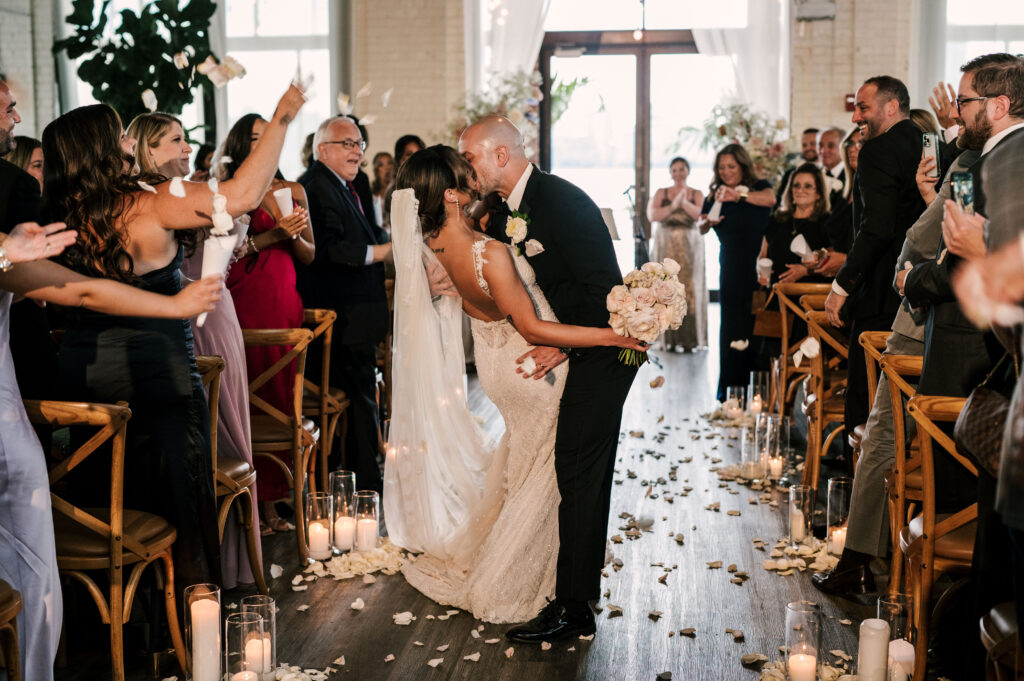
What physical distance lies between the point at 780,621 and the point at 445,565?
131 cm

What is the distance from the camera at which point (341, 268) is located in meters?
5.15

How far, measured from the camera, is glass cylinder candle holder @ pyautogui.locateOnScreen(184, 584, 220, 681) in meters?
2.85

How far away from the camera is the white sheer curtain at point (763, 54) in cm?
1135

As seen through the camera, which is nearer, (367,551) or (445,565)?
(445,565)

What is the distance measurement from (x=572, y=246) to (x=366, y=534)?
5.56 ft

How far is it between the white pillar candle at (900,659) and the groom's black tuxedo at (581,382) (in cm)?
100

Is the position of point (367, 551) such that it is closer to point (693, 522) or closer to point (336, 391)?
point (336, 391)

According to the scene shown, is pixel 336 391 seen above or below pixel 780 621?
above

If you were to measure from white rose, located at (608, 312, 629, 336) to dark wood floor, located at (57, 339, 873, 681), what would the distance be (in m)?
1.09

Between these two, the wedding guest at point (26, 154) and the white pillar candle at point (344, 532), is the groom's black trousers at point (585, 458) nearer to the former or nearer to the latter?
the white pillar candle at point (344, 532)

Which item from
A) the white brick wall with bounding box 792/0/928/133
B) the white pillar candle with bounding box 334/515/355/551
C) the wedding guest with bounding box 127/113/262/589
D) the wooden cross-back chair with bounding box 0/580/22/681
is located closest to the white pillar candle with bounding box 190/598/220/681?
the wooden cross-back chair with bounding box 0/580/22/681

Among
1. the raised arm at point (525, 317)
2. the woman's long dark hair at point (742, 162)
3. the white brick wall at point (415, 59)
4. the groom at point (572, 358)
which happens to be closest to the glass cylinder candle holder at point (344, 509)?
the groom at point (572, 358)

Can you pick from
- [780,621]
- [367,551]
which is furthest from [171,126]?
[780,621]

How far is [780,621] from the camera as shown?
3.66 meters
